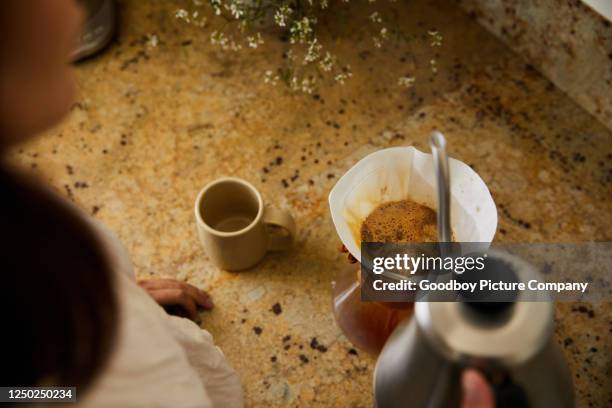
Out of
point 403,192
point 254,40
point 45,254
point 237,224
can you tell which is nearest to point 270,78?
point 254,40

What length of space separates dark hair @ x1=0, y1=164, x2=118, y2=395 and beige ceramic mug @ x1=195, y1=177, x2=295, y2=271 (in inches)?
14.6

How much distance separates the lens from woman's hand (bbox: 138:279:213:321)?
81 cm

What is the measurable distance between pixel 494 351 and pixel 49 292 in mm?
265

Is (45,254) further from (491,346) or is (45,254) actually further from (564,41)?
(564,41)

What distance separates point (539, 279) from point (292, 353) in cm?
51

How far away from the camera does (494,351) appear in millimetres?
344

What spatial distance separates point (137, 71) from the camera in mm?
1069

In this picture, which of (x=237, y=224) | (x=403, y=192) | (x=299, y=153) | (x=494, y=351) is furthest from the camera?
(x=299, y=153)

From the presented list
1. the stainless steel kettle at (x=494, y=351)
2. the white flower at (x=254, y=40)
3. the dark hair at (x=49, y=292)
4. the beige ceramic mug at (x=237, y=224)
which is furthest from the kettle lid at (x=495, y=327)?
the white flower at (x=254, y=40)

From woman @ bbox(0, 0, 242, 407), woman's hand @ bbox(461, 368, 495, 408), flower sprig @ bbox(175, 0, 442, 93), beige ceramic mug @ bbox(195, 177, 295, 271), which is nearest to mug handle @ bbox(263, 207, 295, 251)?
beige ceramic mug @ bbox(195, 177, 295, 271)

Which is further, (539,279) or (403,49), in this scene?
(403,49)

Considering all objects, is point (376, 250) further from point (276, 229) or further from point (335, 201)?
point (276, 229)

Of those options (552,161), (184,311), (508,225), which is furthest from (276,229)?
(552,161)

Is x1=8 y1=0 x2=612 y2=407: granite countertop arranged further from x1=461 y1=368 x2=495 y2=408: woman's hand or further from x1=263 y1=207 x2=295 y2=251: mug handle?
x1=461 y1=368 x2=495 y2=408: woman's hand
